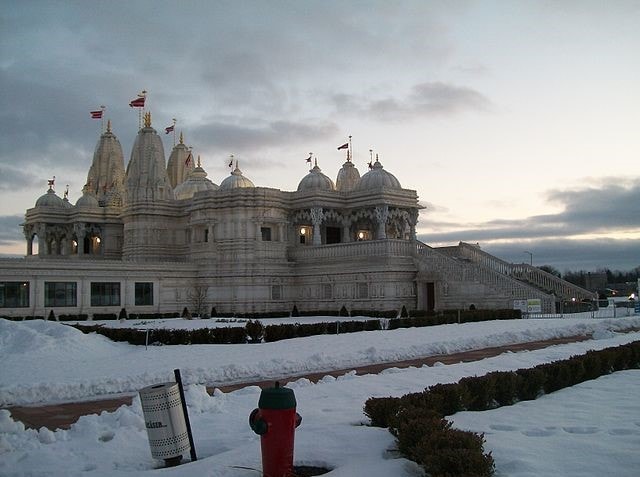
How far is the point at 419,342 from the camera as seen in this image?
23344mm

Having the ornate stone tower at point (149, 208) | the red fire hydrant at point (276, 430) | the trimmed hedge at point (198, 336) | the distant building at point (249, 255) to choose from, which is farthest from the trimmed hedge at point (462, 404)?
the ornate stone tower at point (149, 208)

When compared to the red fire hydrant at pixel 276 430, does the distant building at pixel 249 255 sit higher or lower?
higher

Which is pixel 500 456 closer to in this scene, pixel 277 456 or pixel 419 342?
pixel 277 456

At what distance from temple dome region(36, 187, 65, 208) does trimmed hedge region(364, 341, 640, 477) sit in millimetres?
63390

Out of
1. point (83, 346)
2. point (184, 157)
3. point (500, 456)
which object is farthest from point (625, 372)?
point (184, 157)

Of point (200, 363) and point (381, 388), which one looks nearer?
point (381, 388)

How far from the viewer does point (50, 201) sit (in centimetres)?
6925

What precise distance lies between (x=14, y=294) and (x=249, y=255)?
662 inches

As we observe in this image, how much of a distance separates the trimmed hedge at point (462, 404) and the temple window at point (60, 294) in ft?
128

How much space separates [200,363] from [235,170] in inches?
1688

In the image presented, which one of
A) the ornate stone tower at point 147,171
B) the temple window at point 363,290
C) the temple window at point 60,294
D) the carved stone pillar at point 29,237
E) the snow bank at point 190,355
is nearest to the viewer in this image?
the snow bank at point 190,355

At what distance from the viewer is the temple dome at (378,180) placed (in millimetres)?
53562

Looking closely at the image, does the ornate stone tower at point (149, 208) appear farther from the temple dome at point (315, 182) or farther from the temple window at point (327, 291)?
the temple window at point (327, 291)

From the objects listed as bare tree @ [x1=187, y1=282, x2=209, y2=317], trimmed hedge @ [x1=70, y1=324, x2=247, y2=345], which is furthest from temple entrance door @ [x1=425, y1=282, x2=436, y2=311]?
trimmed hedge @ [x1=70, y1=324, x2=247, y2=345]
